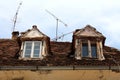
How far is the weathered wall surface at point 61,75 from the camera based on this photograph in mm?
15297

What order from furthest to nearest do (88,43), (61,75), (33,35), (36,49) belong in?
1. (33,35)
2. (88,43)
3. (36,49)
4. (61,75)

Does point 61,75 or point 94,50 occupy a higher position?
point 94,50

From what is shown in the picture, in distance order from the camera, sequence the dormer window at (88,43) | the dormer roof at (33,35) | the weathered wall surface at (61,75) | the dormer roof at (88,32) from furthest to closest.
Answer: the dormer roof at (88,32), the dormer roof at (33,35), the dormer window at (88,43), the weathered wall surface at (61,75)

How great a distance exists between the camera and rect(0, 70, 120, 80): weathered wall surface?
15.3 meters

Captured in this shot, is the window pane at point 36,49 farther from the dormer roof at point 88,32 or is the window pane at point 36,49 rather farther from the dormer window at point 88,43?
the dormer roof at point 88,32

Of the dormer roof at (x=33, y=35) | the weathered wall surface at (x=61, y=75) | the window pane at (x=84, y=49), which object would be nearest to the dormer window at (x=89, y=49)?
the window pane at (x=84, y=49)

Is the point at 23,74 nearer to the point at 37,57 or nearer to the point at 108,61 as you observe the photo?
the point at 37,57

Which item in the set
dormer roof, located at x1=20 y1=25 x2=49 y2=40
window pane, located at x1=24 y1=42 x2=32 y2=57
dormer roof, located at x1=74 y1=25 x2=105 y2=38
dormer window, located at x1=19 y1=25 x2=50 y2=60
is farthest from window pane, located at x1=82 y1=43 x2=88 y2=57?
window pane, located at x1=24 y1=42 x2=32 y2=57

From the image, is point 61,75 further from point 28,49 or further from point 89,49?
A: point 28,49

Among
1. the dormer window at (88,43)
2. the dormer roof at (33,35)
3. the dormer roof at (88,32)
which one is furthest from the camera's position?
the dormer roof at (88,32)

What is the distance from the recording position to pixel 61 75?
50.5 feet

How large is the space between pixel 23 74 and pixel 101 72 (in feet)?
12.3

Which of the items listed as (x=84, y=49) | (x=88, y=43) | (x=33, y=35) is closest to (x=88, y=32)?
(x=88, y=43)

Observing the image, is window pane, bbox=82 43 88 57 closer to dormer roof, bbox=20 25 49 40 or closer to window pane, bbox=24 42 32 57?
dormer roof, bbox=20 25 49 40
